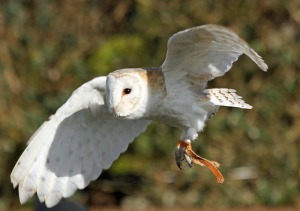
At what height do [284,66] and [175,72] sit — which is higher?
[175,72]

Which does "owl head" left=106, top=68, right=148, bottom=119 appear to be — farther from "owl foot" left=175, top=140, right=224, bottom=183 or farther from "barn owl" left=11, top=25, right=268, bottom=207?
"owl foot" left=175, top=140, right=224, bottom=183

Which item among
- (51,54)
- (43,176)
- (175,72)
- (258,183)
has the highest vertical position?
(175,72)

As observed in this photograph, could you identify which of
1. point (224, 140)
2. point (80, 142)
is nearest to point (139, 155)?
point (224, 140)

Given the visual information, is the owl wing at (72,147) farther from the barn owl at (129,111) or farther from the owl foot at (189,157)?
the owl foot at (189,157)

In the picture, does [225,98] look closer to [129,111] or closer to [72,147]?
[129,111]

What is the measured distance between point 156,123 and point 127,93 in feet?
12.2

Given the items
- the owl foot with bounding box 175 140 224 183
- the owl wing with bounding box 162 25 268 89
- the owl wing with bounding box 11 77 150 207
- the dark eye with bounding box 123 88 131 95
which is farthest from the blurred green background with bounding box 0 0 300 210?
the dark eye with bounding box 123 88 131 95

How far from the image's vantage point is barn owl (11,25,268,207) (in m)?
5.98

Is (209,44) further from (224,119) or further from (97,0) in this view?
(97,0)

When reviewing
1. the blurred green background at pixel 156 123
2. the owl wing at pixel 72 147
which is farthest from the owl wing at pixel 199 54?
the blurred green background at pixel 156 123

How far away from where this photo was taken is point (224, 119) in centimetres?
989

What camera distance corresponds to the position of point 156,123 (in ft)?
32.0

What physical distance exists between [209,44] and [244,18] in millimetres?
4197

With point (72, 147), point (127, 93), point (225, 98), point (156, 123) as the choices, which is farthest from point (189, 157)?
point (156, 123)
